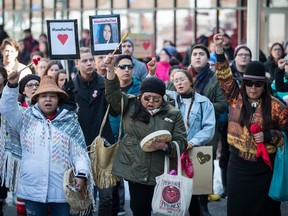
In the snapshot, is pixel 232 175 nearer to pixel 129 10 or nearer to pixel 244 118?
pixel 244 118

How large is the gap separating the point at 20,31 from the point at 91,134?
15.3 meters

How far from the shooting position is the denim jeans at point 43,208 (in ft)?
23.1

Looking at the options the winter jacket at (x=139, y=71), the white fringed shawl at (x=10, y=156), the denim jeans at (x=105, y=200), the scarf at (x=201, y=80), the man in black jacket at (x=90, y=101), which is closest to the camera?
the white fringed shawl at (x=10, y=156)

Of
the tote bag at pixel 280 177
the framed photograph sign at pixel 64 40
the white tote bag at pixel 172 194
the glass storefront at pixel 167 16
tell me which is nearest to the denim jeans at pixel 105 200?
the white tote bag at pixel 172 194

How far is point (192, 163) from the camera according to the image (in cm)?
810

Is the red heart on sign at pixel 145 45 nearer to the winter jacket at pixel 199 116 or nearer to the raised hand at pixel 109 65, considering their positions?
the winter jacket at pixel 199 116

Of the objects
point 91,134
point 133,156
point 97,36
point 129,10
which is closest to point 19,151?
point 133,156

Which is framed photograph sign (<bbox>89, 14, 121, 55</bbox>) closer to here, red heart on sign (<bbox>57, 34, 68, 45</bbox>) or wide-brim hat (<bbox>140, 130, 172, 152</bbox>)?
red heart on sign (<bbox>57, 34, 68, 45</bbox>)

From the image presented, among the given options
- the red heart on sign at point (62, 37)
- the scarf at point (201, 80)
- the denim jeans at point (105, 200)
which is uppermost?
the red heart on sign at point (62, 37)

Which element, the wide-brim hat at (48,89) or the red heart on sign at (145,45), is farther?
the red heart on sign at (145,45)

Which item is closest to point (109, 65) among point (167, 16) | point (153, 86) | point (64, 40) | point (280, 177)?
point (153, 86)

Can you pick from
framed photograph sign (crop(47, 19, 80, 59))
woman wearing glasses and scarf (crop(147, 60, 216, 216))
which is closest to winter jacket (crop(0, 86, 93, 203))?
woman wearing glasses and scarf (crop(147, 60, 216, 216))

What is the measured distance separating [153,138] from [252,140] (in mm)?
1044

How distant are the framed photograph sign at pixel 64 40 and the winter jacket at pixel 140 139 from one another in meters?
1.83
